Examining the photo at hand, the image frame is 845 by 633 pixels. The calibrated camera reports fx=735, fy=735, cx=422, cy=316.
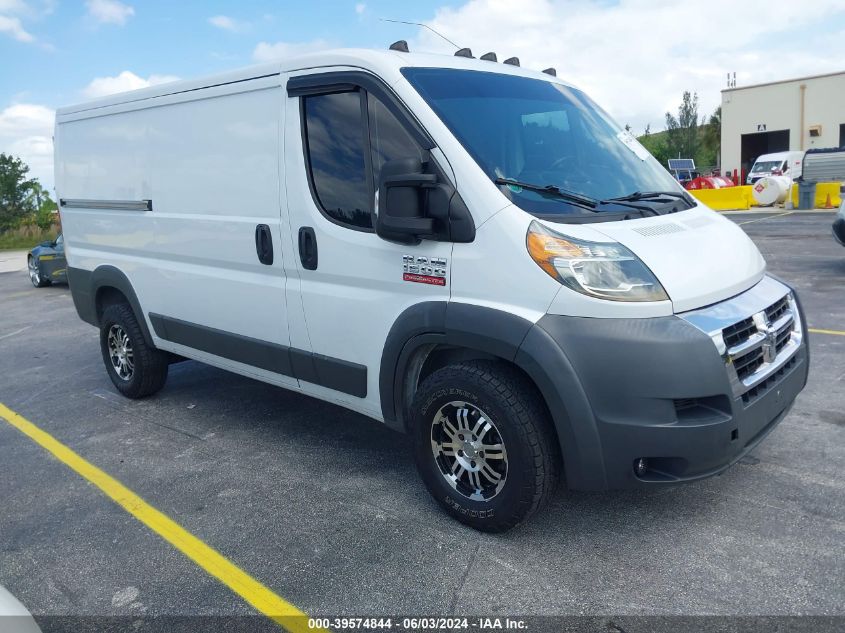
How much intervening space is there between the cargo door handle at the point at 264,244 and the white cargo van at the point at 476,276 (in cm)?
1

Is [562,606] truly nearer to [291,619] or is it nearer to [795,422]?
[291,619]

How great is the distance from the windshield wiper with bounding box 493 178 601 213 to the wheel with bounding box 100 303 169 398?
343 cm

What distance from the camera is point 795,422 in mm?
4508

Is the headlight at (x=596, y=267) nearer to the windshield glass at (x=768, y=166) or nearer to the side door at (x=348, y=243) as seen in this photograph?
the side door at (x=348, y=243)

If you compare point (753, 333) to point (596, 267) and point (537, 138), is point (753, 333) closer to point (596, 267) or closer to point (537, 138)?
point (596, 267)

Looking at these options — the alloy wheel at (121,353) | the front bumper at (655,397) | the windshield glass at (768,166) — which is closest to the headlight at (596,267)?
the front bumper at (655,397)

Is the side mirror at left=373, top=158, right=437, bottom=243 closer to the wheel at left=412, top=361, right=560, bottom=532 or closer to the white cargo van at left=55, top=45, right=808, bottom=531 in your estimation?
the white cargo van at left=55, top=45, right=808, bottom=531

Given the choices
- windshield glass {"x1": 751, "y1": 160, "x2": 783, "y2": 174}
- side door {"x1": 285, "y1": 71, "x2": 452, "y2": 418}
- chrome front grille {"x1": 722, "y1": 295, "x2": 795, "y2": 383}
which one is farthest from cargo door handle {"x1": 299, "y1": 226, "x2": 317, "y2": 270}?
windshield glass {"x1": 751, "y1": 160, "x2": 783, "y2": 174}

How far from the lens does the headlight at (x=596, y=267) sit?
9.48 feet

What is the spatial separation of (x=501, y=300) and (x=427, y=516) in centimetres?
118

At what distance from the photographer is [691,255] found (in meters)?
3.14

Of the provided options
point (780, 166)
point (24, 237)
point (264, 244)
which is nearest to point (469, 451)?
point (264, 244)

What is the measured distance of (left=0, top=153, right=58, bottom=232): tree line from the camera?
3409 cm

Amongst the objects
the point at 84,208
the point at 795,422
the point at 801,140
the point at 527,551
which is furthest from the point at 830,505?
the point at 801,140
